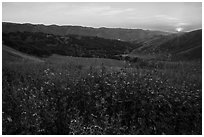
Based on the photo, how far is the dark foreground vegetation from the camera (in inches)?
213

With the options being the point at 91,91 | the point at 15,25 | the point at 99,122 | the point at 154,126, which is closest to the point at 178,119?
the point at 154,126

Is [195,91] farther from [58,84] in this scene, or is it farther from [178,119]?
[58,84]

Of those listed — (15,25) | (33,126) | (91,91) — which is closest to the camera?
(33,126)

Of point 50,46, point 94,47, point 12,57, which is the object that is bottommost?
point 94,47

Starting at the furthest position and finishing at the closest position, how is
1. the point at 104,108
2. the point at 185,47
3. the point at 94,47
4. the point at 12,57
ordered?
the point at 94,47 < the point at 185,47 < the point at 12,57 < the point at 104,108

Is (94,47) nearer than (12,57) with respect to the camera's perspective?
No

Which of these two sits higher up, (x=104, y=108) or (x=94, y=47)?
(x=104, y=108)

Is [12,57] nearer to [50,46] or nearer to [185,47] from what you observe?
[50,46]

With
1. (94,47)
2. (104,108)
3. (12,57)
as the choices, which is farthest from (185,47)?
(104,108)

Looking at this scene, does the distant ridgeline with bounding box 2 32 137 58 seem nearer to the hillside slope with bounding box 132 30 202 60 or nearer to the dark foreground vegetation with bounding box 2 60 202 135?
the dark foreground vegetation with bounding box 2 60 202 135

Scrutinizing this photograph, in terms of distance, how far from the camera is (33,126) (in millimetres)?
5340

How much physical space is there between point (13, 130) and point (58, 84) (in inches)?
81.2

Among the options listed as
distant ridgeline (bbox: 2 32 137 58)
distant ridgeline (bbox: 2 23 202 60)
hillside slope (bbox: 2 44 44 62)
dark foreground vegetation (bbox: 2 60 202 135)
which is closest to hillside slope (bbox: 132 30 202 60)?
distant ridgeline (bbox: 2 23 202 60)

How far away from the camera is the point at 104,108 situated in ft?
18.6
